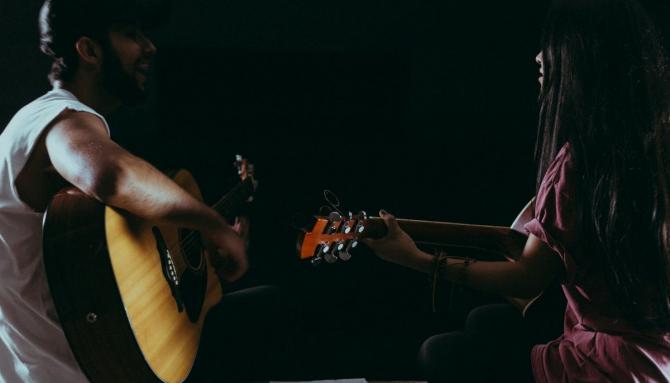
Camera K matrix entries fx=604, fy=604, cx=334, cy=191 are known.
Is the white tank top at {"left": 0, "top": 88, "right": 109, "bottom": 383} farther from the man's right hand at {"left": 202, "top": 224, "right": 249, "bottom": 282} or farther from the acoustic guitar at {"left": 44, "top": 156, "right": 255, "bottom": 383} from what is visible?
the man's right hand at {"left": 202, "top": 224, "right": 249, "bottom": 282}

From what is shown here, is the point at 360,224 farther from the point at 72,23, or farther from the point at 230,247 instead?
the point at 72,23

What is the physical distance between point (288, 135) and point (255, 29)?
42 cm

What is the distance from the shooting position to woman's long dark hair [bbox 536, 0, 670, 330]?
1197 millimetres

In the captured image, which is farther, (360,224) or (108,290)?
(360,224)

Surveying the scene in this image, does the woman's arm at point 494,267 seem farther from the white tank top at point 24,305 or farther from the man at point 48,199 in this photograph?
the white tank top at point 24,305

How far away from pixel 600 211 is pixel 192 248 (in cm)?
106

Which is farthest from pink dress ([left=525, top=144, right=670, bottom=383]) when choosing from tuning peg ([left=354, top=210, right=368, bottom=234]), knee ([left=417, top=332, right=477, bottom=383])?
tuning peg ([left=354, top=210, right=368, bottom=234])

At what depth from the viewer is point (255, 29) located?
231 cm

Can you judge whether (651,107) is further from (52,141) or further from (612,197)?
(52,141)

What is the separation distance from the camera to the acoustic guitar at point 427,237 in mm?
1527

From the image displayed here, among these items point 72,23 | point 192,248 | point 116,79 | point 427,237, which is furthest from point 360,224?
point 72,23

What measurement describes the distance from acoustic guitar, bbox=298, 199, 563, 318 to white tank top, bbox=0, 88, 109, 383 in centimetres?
58

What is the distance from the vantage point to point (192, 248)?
1696 mm


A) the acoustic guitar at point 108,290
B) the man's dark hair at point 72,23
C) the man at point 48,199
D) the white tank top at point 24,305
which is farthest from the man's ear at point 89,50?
the acoustic guitar at point 108,290
